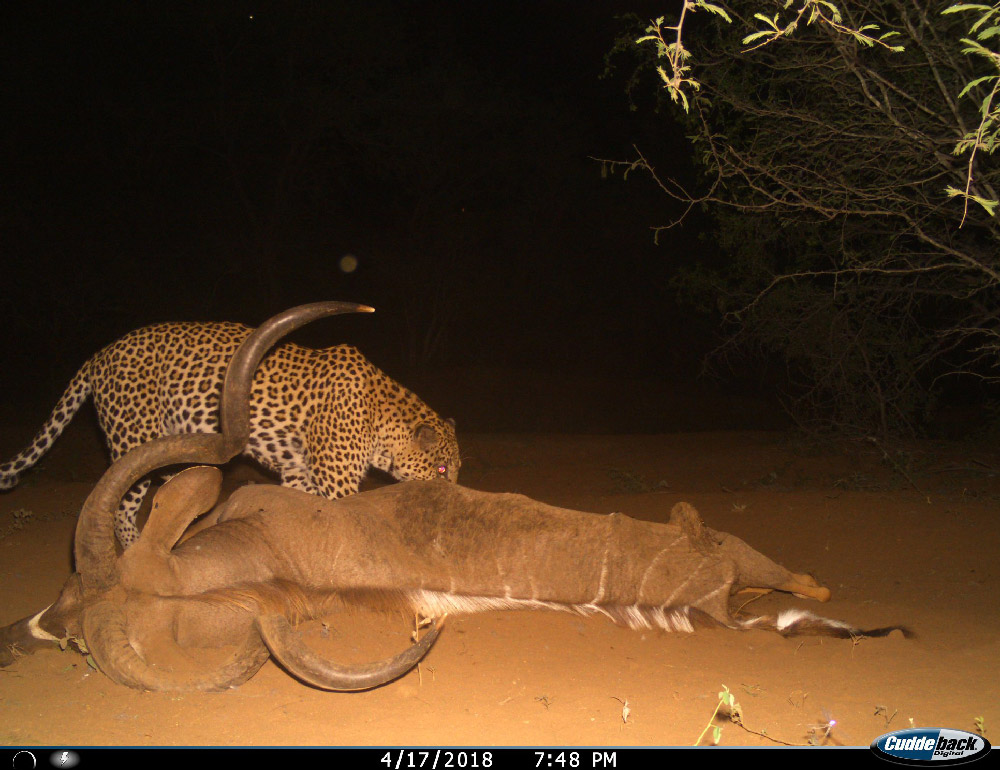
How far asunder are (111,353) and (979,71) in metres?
6.96

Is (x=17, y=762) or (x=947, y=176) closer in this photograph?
(x=17, y=762)

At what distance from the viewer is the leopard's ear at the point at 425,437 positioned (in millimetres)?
6477

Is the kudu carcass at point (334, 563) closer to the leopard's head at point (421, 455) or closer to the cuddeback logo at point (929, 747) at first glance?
the cuddeback logo at point (929, 747)

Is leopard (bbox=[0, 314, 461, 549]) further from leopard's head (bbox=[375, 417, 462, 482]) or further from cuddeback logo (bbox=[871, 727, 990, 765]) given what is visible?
cuddeback logo (bbox=[871, 727, 990, 765])

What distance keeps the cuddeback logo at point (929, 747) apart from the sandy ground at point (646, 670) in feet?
0.40

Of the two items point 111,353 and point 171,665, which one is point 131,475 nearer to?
point 171,665

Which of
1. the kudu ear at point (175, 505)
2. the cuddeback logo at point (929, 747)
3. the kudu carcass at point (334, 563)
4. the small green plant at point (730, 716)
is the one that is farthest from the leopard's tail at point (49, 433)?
the cuddeback logo at point (929, 747)

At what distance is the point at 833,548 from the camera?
20.2 ft

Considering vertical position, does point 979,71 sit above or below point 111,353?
above

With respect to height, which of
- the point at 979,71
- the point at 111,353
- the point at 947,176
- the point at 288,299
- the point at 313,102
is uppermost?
the point at 313,102

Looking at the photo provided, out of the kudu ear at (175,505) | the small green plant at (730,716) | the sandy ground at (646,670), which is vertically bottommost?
the sandy ground at (646,670)

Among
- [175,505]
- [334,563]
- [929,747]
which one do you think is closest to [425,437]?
[334,563]

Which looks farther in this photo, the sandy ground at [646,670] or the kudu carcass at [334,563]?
the kudu carcass at [334,563]

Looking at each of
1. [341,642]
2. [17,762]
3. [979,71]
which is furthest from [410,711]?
[979,71]
